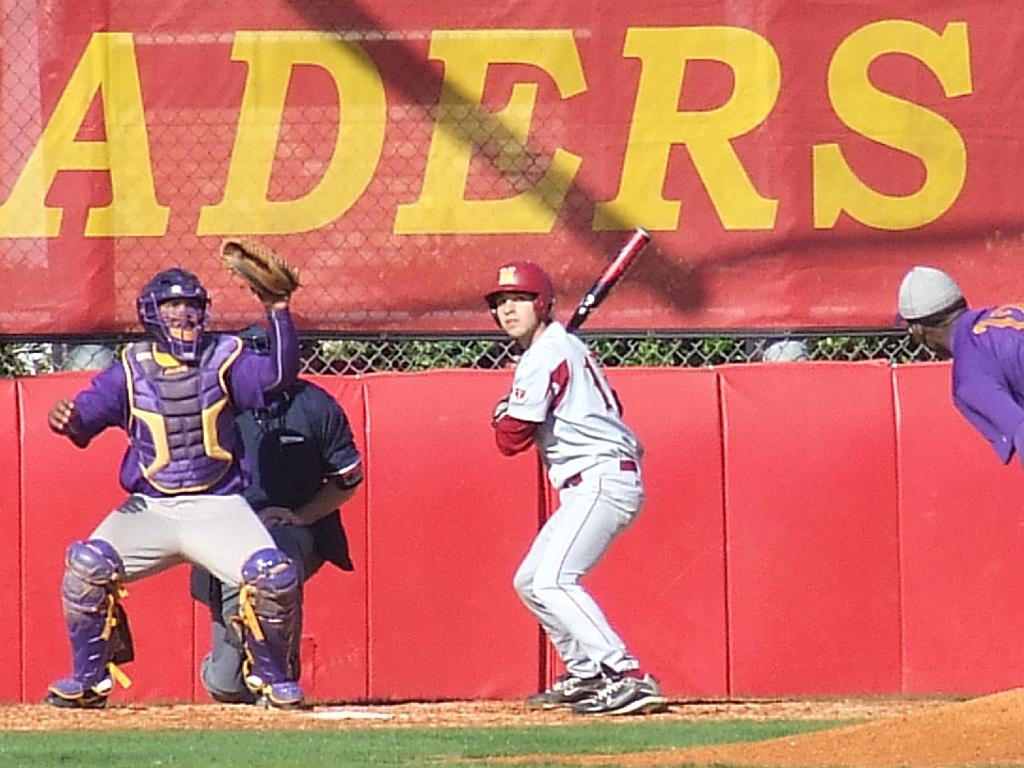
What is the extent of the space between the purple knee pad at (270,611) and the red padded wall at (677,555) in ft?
5.51

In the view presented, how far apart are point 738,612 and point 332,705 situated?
1.68 metres

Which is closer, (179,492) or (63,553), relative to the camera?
(179,492)

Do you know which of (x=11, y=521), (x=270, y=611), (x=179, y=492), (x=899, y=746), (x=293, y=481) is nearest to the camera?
(x=899, y=746)

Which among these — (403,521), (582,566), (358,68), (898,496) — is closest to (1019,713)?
(582,566)

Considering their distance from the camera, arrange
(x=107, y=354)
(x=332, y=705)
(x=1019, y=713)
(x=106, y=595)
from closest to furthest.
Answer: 1. (x=1019, y=713)
2. (x=106, y=595)
3. (x=332, y=705)
4. (x=107, y=354)

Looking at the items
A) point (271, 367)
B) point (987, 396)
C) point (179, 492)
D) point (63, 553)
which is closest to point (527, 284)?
point (271, 367)

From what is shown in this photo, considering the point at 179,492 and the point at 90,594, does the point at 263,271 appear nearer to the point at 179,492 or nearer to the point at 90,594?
the point at 179,492

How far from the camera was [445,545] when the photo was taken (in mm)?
10055

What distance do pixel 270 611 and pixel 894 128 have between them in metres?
3.29

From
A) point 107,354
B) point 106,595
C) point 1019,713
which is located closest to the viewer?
point 1019,713

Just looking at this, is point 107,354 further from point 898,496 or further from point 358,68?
point 898,496

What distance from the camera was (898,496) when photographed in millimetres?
10023

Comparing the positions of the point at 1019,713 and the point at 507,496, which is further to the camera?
the point at 507,496

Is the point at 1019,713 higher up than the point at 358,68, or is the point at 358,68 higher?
the point at 358,68
